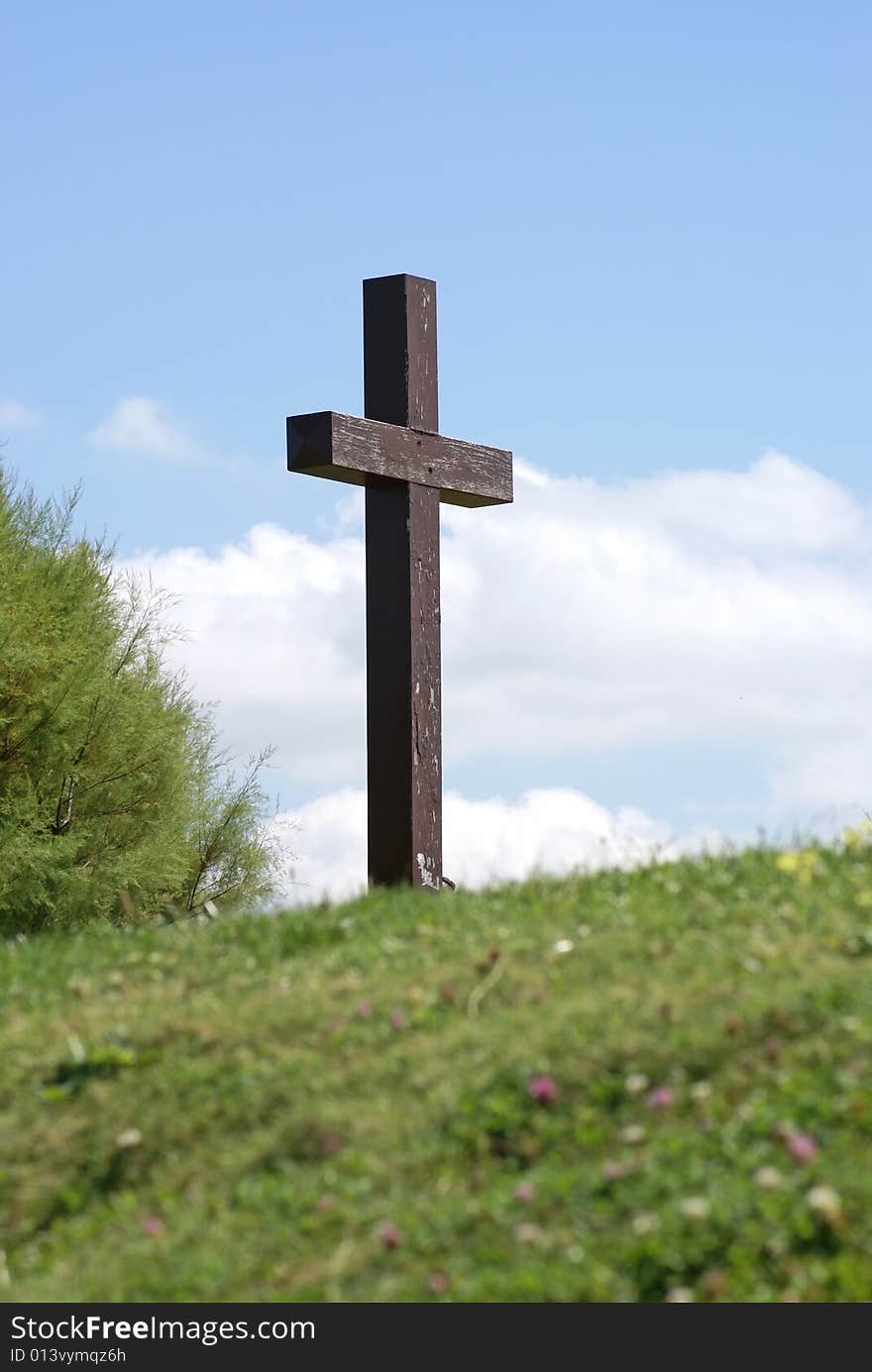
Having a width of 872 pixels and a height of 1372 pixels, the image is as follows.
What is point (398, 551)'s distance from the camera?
10.4 metres

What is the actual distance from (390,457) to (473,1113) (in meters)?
6.26

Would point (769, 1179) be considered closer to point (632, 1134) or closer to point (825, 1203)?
point (825, 1203)

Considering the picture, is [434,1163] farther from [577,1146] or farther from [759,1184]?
[759,1184]

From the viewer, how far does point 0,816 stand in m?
21.8

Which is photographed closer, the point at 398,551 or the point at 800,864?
the point at 800,864

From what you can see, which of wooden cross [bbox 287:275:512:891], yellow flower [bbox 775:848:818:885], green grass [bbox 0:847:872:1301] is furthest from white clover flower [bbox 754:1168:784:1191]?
wooden cross [bbox 287:275:512:891]

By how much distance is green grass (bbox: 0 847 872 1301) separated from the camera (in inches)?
162

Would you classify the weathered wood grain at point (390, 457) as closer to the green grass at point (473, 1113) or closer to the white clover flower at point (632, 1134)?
the green grass at point (473, 1113)

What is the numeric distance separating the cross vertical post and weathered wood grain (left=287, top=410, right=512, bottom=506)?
135 millimetres

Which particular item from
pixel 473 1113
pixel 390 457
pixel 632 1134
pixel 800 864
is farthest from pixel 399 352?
pixel 632 1134

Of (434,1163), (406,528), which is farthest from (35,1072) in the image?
(406,528)

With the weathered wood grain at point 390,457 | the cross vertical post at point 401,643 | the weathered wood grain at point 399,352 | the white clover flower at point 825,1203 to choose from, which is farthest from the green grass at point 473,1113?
the weathered wood grain at point 399,352

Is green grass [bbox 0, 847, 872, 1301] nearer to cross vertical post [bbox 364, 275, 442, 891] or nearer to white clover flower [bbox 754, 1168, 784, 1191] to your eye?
white clover flower [bbox 754, 1168, 784, 1191]

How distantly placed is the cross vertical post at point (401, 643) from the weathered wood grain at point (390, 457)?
0.13 metres
